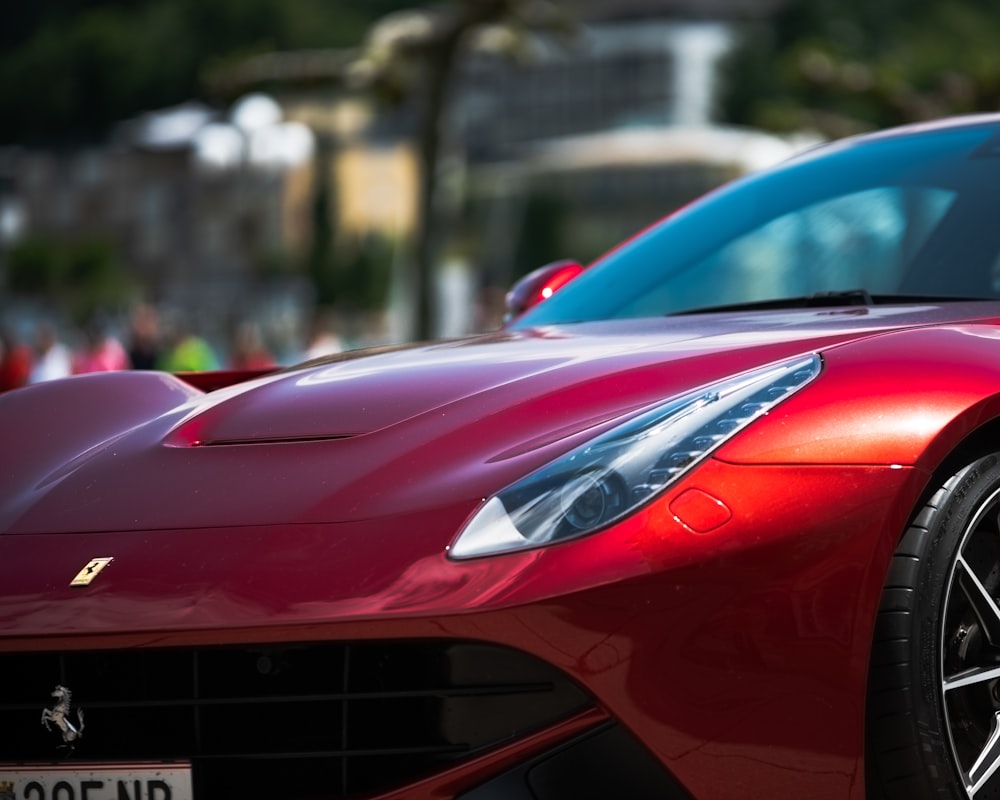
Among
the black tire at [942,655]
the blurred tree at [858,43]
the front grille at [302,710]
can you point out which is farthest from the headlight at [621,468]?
the blurred tree at [858,43]

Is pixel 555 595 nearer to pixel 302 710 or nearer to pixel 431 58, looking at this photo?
pixel 302 710

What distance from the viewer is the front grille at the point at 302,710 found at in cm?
217

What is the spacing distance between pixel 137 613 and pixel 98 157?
10110 cm

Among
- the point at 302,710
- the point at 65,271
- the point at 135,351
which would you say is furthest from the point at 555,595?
the point at 65,271

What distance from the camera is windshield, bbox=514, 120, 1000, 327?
346 cm

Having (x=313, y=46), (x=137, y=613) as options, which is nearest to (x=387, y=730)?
(x=137, y=613)

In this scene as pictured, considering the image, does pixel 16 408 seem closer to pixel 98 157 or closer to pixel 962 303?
pixel 962 303

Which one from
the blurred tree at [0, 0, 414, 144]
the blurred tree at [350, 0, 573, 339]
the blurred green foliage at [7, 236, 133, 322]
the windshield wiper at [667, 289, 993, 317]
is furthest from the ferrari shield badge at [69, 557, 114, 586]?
the blurred tree at [0, 0, 414, 144]

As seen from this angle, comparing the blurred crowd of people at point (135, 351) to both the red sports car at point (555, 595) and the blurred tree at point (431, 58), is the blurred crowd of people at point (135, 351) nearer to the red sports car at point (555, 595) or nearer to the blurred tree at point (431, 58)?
the blurred tree at point (431, 58)

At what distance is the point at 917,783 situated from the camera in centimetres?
222

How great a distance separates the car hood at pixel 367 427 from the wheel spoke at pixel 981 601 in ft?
1.28

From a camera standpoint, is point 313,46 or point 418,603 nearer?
point 418,603

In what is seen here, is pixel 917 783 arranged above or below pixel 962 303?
below

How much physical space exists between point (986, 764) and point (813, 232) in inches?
71.7
